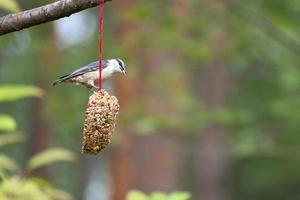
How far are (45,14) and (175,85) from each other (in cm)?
777

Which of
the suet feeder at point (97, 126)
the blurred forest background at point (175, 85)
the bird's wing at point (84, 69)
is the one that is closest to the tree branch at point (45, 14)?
the suet feeder at point (97, 126)

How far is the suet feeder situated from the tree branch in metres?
0.44

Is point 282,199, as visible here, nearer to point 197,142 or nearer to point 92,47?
point 197,142

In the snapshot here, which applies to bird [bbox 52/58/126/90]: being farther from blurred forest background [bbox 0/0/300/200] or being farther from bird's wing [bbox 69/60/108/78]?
blurred forest background [bbox 0/0/300/200]

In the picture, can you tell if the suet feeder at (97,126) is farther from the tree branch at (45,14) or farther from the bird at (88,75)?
the tree branch at (45,14)

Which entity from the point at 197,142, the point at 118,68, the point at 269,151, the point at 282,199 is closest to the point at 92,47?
the point at 269,151

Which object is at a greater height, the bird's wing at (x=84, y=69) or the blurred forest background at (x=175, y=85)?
the blurred forest background at (x=175, y=85)

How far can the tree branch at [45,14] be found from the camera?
2.52 meters

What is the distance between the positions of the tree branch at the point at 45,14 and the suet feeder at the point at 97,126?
438mm

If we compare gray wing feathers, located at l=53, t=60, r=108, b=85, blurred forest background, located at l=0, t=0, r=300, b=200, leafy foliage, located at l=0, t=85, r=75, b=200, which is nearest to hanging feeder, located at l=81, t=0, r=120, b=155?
gray wing feathers, located at l=53, t=60, r=108, b=85

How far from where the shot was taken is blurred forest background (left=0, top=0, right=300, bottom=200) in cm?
861

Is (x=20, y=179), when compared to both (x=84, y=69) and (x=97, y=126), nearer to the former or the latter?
(x=84, y=69)

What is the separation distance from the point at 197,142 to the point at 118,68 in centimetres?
1115

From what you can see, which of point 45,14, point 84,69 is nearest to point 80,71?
point 84,69
